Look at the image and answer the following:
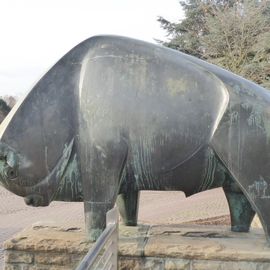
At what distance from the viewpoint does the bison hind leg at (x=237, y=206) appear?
4137 millimetres

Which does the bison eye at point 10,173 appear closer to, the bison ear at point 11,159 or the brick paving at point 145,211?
the bison ear at point 11,159

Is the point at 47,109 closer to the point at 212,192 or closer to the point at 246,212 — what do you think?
the point at 246,212

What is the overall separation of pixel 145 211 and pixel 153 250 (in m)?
7.04

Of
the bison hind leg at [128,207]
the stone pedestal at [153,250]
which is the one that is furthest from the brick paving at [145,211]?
the stone pedestal at [153,250]

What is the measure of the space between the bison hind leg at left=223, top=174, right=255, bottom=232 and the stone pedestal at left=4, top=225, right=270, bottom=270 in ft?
0.37

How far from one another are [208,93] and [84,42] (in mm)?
1135

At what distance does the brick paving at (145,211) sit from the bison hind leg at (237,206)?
15.0 feet

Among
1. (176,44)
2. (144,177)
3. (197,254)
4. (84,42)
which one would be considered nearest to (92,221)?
(144,177)

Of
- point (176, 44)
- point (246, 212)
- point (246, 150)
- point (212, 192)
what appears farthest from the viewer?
point (176, 44)

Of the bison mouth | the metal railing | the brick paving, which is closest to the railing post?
the metal railing

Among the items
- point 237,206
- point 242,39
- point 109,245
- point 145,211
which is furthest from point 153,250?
point 242,39

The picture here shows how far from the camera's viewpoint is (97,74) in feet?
12.7

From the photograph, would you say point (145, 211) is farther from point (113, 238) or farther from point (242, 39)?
point (242, 39)

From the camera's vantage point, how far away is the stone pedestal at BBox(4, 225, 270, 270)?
3.82 metres
